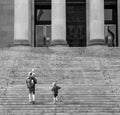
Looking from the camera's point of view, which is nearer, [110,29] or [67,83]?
[67,83]

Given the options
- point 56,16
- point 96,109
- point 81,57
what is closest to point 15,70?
point 81,57

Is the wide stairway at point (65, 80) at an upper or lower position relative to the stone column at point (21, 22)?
lower

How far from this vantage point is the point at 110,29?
57938mm

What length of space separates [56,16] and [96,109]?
71.3 ft

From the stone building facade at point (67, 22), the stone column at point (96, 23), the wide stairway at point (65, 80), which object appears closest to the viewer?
the wide stairway at point (65, 80)

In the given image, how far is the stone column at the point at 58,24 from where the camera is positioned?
4869cm

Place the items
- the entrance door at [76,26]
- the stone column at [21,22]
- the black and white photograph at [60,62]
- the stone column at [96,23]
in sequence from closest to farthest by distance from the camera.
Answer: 1. the black and white photograph at [60,62]
2. the stone column at [96,23]
3. the stone column at [21,22]
4. the entrance door at [76,26]

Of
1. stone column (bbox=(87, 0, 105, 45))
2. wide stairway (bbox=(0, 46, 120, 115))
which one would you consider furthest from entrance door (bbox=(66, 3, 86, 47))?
wide stairway (bbox=(0, 46, 120, 115))

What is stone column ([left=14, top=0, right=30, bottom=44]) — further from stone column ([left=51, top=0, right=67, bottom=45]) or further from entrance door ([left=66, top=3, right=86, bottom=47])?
entrance door ([left=66, top=3, right=86, bottom=47])

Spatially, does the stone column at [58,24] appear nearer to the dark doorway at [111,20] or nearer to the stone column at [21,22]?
the stone column at [21,22]

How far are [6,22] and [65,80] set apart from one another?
24.7m

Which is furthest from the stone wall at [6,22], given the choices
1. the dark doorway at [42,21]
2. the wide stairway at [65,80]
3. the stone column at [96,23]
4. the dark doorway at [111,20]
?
the wide stairway at [65,80]

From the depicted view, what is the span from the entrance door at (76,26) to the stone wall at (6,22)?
23.3ft

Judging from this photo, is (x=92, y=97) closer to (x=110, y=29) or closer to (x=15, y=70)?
(x=15, y=70)
